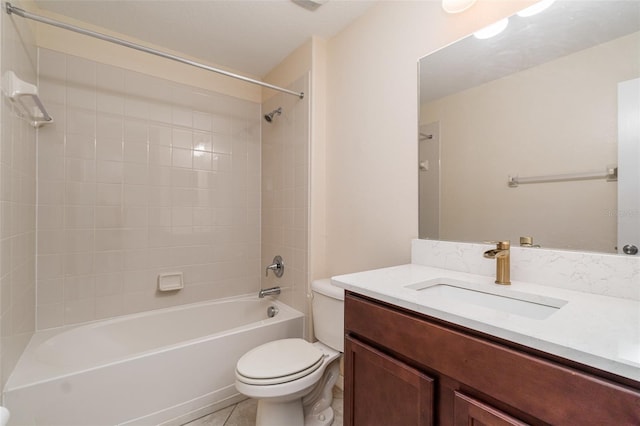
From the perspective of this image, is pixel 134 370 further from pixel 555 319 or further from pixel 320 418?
pixel 555 319

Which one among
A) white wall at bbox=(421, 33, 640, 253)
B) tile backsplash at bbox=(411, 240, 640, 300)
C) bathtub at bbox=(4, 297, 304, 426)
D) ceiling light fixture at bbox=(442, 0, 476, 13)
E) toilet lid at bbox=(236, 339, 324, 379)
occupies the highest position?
ceiling light fixture at bbox=(442, 0, 476, 13)

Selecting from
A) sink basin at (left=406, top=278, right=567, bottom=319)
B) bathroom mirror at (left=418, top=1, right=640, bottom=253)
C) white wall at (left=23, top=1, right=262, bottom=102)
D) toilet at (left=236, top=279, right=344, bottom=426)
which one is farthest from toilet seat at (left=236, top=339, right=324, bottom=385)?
white wall at (left=23, top=1, right=262, bottom=102)

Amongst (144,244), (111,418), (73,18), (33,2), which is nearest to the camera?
(111,418)

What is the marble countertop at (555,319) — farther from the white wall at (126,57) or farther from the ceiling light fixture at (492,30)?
the white wall at (126,57)

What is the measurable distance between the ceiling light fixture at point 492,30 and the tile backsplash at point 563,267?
33.3 inches

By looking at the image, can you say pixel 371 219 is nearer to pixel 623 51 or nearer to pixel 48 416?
pixel 623 51

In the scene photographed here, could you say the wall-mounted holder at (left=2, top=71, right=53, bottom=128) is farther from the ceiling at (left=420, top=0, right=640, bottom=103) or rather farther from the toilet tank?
the ceiling at (left=420, top=0, right=640, bottom=103)

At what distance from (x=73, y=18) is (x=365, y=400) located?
261 centimetres

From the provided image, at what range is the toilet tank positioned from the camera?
155cm

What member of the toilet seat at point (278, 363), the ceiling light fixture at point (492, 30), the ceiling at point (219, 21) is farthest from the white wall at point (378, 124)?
the toilet seat at point (278, 363)

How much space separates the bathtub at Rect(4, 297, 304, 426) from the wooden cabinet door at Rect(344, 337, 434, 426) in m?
0.94

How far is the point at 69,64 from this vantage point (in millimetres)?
1767

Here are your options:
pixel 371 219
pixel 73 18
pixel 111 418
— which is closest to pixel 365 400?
pixel 371 219

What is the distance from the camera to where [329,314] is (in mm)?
1614
